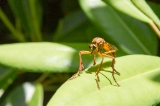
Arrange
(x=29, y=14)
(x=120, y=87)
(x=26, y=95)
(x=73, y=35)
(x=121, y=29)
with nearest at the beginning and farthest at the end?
(x=120, y=87) → (x=121, y=29) → (x=26, y=95) → (x=29, y=14) → (x=73, y=35)

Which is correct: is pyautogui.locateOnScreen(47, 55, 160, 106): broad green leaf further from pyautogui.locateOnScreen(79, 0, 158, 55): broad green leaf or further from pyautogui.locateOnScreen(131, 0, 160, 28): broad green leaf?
pyautogui.locateOnScreen(79, 0, 158, 55): broad green leaf

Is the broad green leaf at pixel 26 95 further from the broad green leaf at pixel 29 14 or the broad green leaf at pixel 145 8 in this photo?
the broad green leaf at pixel 145 8

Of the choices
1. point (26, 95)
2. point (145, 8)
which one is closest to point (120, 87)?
point (145, 8)

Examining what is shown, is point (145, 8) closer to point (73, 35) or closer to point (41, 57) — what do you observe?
point (41, 57)

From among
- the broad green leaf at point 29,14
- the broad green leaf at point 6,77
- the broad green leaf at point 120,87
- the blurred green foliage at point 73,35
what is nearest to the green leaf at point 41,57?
the blurred green foliage at point 73,35

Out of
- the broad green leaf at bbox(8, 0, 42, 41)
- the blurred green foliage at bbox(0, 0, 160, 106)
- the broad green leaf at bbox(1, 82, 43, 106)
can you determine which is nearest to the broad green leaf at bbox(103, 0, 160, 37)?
the blurred green foliage at bbox(0, 0, 160, 106)

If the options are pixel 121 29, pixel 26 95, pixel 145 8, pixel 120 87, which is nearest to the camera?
pixel 120 87
